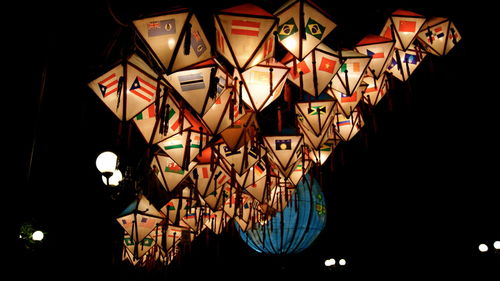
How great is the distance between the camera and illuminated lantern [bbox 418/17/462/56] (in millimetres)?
4215

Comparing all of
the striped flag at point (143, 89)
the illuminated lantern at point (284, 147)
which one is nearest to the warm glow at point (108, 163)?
the striped flag at point (143, 89)

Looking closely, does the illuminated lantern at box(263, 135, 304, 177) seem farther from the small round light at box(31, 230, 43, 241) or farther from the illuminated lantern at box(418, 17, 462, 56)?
the small round light at box(31, 230, 43, 241)

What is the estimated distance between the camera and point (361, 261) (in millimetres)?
14250

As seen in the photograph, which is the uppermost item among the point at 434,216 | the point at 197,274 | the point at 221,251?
the point at 434,216

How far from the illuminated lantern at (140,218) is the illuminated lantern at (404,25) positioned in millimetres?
5069

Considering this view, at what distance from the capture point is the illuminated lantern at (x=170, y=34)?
2.70 meters

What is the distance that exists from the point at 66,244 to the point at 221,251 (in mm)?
6254

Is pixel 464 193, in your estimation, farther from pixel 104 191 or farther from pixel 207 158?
pixel 104 191

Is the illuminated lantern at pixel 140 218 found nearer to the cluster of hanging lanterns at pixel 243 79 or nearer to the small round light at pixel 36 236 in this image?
the cluster of hanging lanterns at pixel 243 79

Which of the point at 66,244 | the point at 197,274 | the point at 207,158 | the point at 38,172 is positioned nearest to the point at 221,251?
the point at 197,274

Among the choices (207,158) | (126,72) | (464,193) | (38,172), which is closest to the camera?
(126,72)

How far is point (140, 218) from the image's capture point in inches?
243

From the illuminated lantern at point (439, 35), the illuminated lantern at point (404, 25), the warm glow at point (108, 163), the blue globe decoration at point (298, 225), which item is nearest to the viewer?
the illuminated lantern at point (404, 25)

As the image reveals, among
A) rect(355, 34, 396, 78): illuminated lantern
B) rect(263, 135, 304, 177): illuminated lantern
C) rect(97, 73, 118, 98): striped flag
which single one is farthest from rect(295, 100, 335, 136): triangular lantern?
rect(97, 73, 118, 98): striped flag
